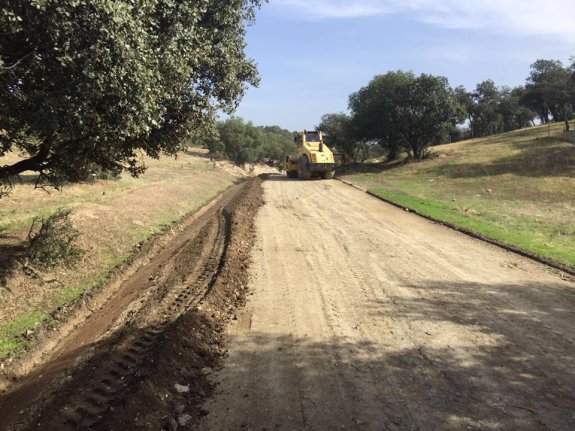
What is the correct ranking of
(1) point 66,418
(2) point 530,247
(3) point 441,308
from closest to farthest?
(1) point 66,418, (3) point 441,308, (2) point 530,247

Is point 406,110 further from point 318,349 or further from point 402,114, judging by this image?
point 318,349

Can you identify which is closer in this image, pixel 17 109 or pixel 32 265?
pixel 17 109

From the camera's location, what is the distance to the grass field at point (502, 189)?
15469 millimetres

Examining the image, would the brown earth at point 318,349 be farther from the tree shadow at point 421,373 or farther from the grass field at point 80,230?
the grass field at point 80,230

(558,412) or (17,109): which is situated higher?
(17,109)

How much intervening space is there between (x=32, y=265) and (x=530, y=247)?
12425 millimetres

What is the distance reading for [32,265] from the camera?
32.5 feet

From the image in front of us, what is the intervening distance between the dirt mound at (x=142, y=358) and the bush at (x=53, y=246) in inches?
56.2

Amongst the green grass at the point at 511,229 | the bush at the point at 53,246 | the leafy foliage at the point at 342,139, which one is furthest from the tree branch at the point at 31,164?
the leafy foliage at the point at 342,139

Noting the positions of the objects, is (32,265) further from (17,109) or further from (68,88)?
(68,88)

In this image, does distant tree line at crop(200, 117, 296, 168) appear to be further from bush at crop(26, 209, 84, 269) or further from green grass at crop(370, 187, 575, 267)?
bush at crop(26, 209, 84, 269)

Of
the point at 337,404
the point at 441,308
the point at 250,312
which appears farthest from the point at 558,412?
the point at 250,312

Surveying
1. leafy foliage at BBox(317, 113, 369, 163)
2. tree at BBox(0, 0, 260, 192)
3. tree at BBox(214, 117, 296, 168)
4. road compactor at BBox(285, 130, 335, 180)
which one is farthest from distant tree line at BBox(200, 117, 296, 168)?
tree at BBox(0, 0, 260, 192)

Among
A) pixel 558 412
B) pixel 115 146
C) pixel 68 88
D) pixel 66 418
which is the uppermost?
pixel 68 88
